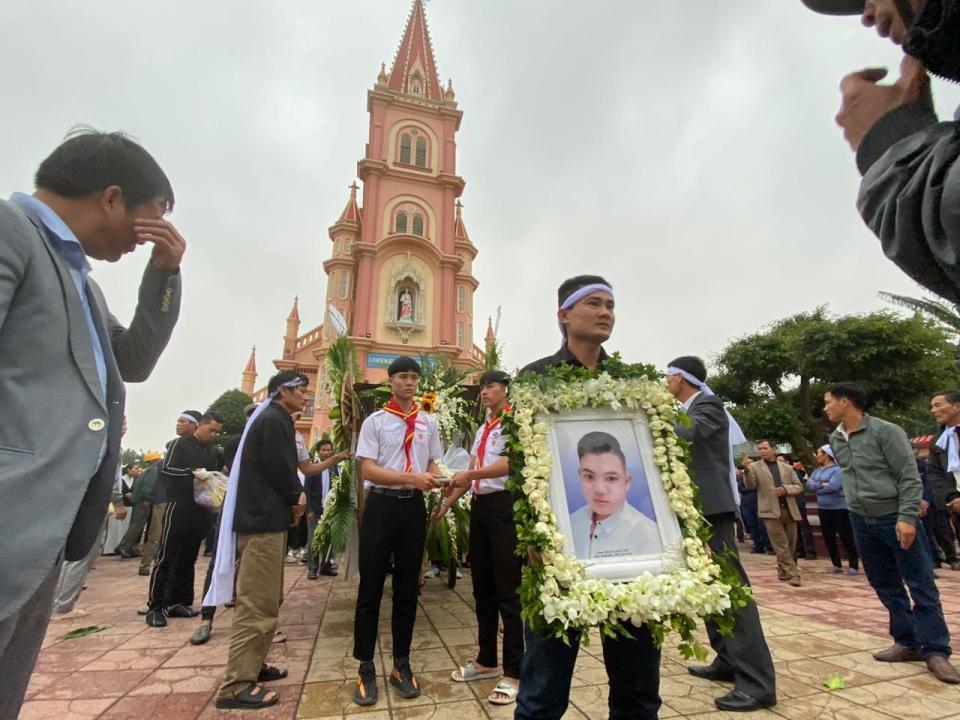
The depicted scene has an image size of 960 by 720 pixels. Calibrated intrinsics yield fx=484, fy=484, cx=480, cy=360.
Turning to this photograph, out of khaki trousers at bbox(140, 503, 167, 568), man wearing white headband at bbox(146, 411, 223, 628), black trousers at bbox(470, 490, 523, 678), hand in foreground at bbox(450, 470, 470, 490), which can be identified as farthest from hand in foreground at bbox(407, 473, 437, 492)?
khaki trousers at bbox(140, 503, 167, 568)

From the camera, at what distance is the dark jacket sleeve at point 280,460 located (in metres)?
3.47

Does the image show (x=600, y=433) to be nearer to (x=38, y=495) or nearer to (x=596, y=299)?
(x=596, y=299)

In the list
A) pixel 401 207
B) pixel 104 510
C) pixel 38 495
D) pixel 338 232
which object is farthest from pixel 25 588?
pixel 338 232

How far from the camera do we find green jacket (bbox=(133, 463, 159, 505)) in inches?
361

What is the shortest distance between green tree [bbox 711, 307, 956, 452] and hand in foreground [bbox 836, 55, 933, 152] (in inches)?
927

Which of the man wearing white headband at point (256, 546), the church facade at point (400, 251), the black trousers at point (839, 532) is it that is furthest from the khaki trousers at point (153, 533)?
the church facade at point (400, 251)

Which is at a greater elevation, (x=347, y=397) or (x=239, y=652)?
(x=347, y=397)

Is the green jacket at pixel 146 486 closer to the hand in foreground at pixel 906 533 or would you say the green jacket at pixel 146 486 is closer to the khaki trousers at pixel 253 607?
the khaki trousers at pixel 253 607

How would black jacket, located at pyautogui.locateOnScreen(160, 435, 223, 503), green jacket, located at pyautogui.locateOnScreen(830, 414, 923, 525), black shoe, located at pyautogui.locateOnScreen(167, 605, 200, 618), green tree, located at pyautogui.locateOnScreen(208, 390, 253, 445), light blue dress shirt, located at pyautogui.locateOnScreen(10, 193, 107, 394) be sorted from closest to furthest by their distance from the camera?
light blue dress shirt, located at pyautogui.locateOnScreen(10, 193, 107, 394) < green jacket, located at pyautogui.locateOnScreen(830, 414, 923, 525) < black shoe, located at pyautogui.locateOnScreen(167, 605, 200, 618) < black jacket, located at pyautogui.locateOnScreen(160, 435, 223, 503) < green tree, located at pyautogui.locateOnScreen(208, 390, 253, 445)

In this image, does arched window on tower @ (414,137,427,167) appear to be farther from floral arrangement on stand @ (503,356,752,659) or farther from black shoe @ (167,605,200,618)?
floral arrangement on stand @ (503,356,752,659)

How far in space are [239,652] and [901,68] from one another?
13.1 feet

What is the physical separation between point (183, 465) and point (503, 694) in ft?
14.9

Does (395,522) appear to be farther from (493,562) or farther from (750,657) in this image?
(750,657)

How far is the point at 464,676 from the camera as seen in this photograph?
131 inches
